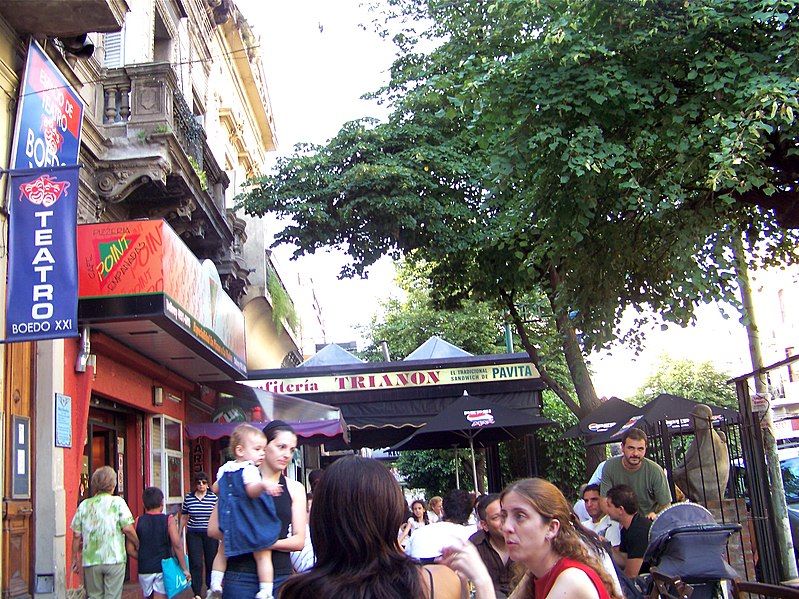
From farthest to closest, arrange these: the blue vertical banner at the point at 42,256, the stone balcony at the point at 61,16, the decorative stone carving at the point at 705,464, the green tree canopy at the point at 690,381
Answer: the green tree canopy at the point at 690,381
the decorative stone carving at the point at 705,464
the stone balcony at the point at 61,16
the blue vertical banner at the point at 42,256

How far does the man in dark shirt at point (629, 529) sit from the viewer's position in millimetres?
6184

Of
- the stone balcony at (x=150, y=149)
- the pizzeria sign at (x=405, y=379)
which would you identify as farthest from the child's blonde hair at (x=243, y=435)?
the pizzeria sign at (x=405, y=379)

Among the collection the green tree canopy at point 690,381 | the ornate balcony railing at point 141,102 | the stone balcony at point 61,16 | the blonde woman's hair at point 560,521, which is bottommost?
the blonde woman's hair at point 560,521

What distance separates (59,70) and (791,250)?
9.90 meters

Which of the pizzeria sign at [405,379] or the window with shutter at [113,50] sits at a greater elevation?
the window with shutter at [113,50]

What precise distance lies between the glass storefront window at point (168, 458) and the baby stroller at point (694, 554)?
384 inches

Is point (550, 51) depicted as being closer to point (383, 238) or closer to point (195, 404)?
point (383, 238)

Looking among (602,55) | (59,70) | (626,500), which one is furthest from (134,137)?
(626,500)

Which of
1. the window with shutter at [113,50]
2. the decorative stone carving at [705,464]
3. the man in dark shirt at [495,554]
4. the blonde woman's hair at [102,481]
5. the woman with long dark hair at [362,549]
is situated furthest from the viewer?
the window with shutter at [113,50]

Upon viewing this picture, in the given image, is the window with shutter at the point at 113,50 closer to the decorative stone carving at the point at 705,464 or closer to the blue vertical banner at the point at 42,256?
the blue vertical banner at the point at 42,256

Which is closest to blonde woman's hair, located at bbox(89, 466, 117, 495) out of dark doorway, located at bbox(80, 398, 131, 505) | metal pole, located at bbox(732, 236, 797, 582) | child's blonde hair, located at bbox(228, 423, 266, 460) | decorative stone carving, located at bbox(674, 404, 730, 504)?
dark doorway, located at bbox(80, 398, 131, 505)

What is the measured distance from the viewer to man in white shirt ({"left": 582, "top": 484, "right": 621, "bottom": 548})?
7094mm

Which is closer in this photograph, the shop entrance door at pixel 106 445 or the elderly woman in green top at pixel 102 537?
the elderly woman in green top at pixel 102 537

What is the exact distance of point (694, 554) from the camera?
18.4 feet
